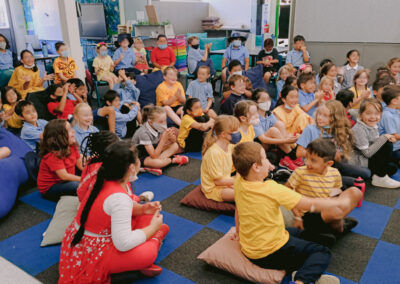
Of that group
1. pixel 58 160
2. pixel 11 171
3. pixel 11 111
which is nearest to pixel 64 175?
pixel 58 160

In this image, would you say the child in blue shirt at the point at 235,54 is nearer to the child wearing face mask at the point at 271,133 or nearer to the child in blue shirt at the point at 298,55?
the child in blue shirt at the point at 298,55

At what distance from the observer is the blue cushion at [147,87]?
6.07 meters

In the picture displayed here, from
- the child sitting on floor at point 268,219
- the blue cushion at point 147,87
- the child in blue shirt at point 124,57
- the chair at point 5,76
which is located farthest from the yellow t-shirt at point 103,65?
the child sitting on floor at point 268,219

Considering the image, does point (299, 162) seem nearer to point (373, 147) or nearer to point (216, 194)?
point (373, 147)

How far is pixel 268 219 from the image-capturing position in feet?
6.89

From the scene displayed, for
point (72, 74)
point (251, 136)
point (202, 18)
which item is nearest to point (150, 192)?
point (251, 136)

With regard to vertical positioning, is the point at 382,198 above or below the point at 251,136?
below

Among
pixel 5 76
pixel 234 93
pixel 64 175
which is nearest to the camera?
pixel 64 175

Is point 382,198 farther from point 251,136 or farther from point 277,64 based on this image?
point 277,64

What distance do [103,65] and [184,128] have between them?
3.55 meters

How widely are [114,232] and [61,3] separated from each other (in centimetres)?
603

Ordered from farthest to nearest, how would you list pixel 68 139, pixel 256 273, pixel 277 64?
pixel 277 64 < pixel 68 139 < pixel 256 273

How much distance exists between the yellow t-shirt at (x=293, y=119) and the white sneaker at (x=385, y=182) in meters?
1.06

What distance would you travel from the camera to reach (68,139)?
3244 mm
